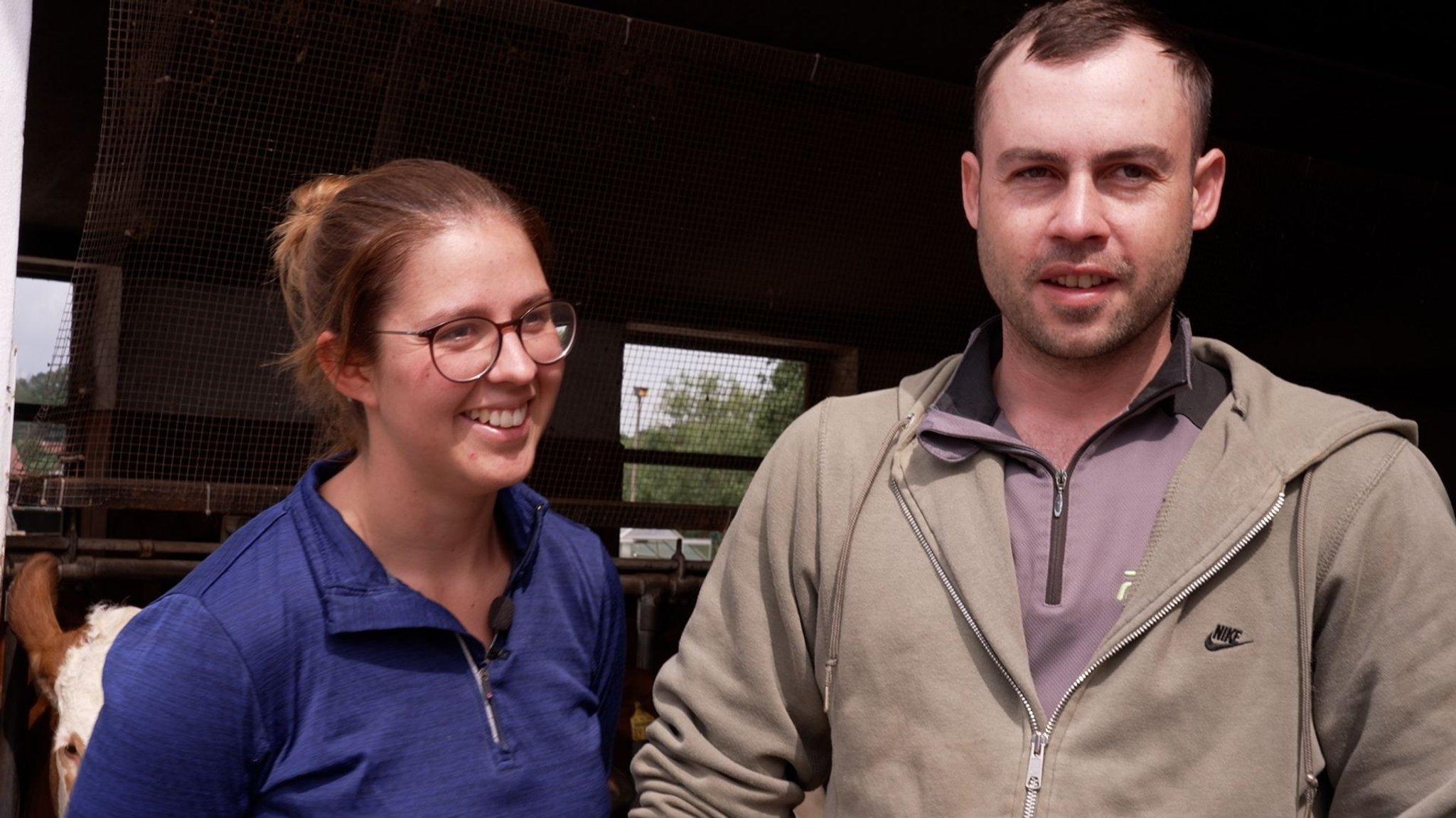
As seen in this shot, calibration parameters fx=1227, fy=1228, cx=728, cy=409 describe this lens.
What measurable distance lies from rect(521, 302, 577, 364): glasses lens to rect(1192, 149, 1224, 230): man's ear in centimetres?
82

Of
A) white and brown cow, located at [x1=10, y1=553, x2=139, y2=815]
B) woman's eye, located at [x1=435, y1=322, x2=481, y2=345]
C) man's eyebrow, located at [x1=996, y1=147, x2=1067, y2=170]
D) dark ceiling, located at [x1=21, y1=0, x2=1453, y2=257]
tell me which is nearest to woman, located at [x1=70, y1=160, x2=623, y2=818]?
woman's eye, located at [x1=435, y1=322, x2=481, y2=345]

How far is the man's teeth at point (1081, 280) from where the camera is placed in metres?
1.48

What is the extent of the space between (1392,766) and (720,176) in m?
4.12

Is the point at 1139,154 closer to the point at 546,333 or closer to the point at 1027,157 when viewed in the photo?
the point at 1027,157

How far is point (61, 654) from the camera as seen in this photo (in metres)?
3.04

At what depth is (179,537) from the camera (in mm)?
5773

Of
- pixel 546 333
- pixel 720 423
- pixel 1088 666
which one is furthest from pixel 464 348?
pixel 720 423

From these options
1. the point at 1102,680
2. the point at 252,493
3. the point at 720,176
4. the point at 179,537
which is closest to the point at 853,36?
the point at 720,176

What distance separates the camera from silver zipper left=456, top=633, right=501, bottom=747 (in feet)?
4.80

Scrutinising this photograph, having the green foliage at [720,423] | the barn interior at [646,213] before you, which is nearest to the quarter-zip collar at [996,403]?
the barn interior at [646,213]

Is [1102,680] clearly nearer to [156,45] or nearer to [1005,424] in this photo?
[1005,424]

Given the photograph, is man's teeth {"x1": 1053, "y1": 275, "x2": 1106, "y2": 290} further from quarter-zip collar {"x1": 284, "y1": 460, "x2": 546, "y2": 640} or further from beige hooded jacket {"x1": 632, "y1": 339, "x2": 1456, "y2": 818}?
quarter-zip collar {"x1": 284, "y1": 460, "x2": 546, "y2": 640}

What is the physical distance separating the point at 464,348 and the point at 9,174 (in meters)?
1.53

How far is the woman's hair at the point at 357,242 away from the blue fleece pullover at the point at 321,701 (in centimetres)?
16
